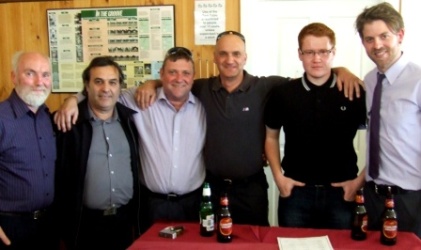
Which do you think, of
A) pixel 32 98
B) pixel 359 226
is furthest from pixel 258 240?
pixel 32 98

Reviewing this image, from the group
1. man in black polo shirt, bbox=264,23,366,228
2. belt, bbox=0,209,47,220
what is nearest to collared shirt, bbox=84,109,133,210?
belt, bbox=0,209,47,220

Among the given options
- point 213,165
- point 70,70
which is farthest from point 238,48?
point 70,70

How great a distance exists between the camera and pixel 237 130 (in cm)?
253

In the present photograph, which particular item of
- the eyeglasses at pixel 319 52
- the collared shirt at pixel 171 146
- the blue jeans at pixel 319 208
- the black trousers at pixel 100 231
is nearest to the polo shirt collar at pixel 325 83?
the eyeglasses at pixel 319 52

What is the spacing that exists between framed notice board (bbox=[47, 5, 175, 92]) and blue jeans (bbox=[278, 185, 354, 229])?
1.68 meters

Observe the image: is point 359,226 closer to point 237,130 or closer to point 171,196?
point 237,130

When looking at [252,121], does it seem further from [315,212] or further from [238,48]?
[315,212]

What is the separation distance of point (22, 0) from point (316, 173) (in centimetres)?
279

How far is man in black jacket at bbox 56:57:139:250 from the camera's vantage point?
242cm

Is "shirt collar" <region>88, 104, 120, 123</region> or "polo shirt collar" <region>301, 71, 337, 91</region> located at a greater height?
"polo shirt collar" <region>301, 71, 337, 91</region>

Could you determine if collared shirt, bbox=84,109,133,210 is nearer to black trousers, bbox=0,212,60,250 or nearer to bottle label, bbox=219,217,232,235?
black trousers, bbox=0,212,60,250

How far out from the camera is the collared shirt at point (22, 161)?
2193 mm

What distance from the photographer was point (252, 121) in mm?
2533

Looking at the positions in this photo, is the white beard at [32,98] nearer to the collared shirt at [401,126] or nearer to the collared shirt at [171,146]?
the collared shirt at [171,146]
